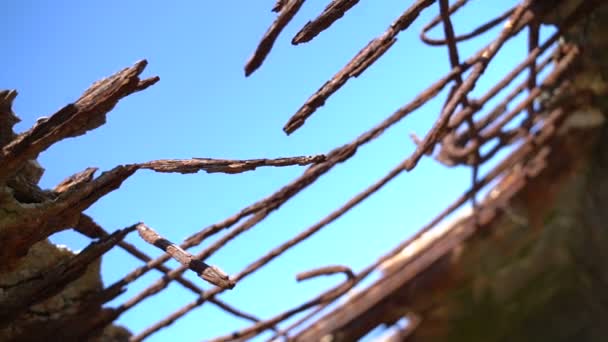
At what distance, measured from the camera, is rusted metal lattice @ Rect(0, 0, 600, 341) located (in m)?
1.99

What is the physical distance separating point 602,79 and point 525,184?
1005mm

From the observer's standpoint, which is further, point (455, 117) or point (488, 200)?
point (488, 200)

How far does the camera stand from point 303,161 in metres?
2.10

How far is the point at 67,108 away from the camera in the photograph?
6.34 ft

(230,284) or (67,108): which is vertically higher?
(67,108)

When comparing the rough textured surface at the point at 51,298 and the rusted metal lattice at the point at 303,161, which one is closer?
the rusted metal lattice at the point at 303,161

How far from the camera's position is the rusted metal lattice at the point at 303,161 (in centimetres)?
199

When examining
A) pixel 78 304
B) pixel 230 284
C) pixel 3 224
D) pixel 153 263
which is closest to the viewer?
pixel 230 284

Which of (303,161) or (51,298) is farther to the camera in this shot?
(51,298)

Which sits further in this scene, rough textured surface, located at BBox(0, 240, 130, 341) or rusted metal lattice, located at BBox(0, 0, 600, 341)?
rough textured surface, located at BBox(0, 240, 130, 341)

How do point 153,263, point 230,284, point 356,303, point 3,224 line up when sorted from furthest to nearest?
point 356,303, point 153,263, point 3,224, point 230,284

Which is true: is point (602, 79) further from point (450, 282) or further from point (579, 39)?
point (450, 282)

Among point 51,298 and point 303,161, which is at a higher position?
point 51,298

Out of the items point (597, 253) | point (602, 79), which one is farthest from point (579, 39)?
point (597, 253)
